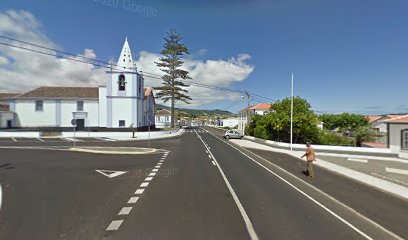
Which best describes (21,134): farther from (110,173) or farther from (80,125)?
(110,173)

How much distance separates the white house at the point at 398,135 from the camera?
65.7 feet

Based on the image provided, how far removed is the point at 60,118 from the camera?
41.8 m

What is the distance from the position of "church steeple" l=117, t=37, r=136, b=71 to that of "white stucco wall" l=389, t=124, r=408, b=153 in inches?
1464

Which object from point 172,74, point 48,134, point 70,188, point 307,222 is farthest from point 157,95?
point 307,222

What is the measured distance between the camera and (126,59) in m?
41.4

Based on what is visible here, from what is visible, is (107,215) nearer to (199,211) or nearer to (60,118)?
(199,211)

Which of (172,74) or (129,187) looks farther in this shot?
(172,74)

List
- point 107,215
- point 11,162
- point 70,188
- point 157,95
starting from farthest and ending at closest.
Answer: point 157,95, point 11,162, point 70,188, point 107,215

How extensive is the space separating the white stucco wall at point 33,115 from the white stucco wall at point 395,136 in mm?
48404

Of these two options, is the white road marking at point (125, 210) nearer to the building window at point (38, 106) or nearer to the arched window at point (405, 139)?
the arched window at point (405, 139)

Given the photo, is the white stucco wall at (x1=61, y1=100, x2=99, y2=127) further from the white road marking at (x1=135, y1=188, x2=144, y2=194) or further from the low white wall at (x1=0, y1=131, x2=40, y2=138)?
the white road marking at (x1=135, y1=188, x2=144, y2=194)

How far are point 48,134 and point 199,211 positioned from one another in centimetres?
3849

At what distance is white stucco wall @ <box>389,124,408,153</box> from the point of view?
20.4 m

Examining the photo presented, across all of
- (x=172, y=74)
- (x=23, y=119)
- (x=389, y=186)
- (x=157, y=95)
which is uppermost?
(x=172, y=74)
